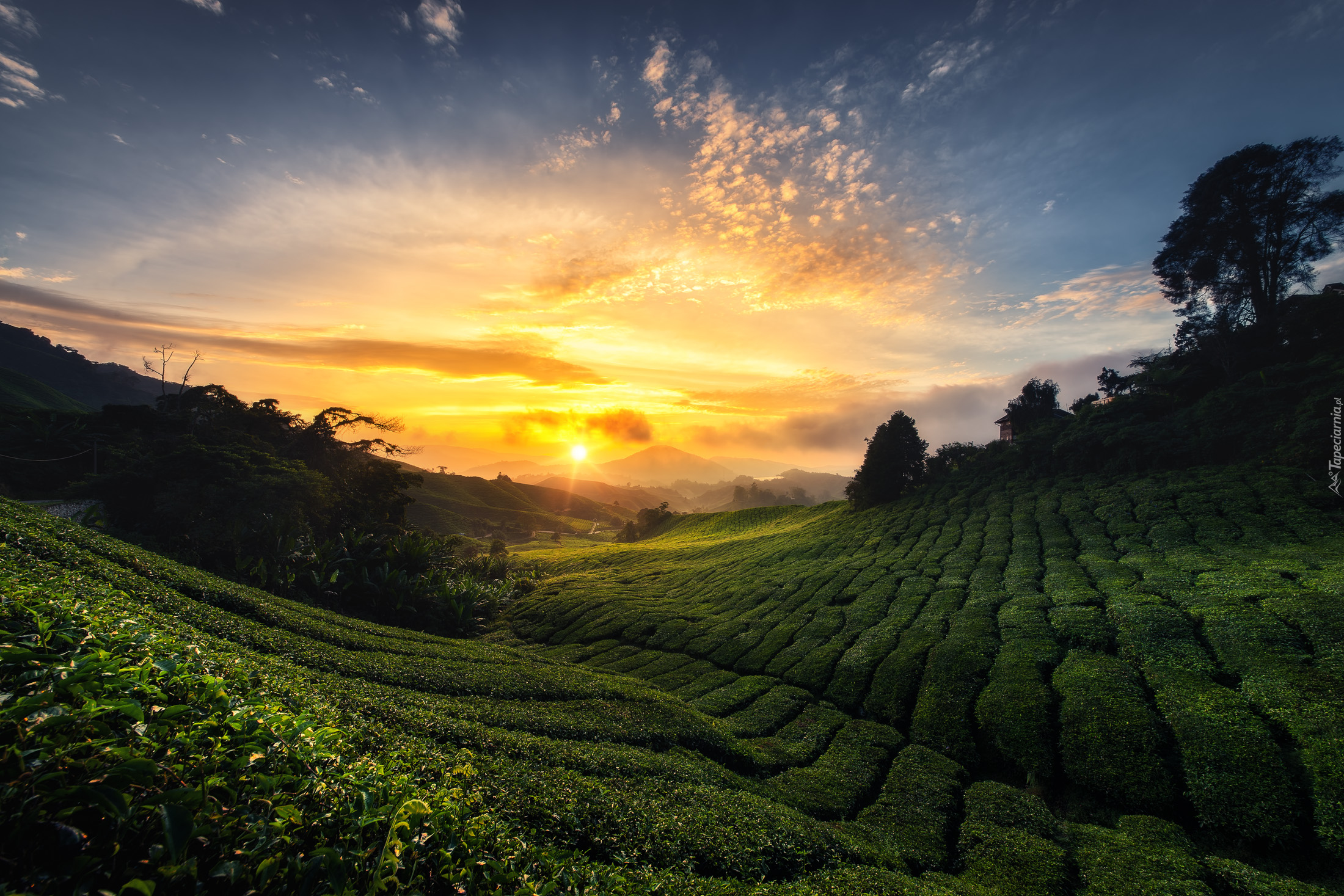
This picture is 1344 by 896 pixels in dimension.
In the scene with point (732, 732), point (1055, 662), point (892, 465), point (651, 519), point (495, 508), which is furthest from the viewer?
point (495, 508)

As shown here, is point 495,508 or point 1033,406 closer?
point 1033,406

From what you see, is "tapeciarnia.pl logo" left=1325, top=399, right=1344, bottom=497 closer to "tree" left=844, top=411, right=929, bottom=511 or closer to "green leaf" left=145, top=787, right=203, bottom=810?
"tree" left=844, top=411, right=929, bottom=511

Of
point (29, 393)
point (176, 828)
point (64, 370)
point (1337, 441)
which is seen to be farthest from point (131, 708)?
point (64, 370)

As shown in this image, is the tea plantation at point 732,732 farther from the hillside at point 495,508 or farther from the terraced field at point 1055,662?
the hillside at point 495,508

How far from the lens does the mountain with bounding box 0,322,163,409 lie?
114 meters

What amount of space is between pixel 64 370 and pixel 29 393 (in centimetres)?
4816

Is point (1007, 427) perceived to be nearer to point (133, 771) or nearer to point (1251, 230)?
point (1251, 230)

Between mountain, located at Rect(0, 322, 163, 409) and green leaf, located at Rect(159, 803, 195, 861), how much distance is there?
162 metres

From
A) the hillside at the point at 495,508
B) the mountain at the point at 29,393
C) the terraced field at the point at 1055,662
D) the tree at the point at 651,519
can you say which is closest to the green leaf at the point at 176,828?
the terraced field at the point at 1055,662

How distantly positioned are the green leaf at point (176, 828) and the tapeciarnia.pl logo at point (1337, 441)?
4912 cm

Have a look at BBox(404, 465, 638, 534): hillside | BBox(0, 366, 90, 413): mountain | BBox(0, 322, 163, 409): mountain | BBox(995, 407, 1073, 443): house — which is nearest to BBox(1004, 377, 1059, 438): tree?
BBox(995, 407, 1073, 443): house

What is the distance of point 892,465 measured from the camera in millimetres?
53625

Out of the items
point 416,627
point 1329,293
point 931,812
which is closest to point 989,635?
point 931,812

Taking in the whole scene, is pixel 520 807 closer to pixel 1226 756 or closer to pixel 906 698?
pixel 906 698
